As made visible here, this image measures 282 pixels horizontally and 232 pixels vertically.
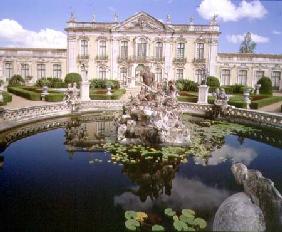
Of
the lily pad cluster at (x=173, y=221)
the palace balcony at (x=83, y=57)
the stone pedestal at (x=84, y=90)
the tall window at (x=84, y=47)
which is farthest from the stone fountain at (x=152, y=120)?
the tall window at (x=84, y=47)

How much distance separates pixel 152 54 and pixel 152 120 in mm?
24182

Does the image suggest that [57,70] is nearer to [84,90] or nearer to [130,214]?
[84,90]

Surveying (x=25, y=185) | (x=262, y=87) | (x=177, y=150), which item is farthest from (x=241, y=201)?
(x=262, y=87)

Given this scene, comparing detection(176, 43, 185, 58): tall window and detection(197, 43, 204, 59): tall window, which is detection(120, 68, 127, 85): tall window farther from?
detection(197, 43, 204, 59): tall window

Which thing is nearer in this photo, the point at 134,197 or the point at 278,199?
the point at 278,199

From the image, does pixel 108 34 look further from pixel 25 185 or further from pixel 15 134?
pixel 25 185

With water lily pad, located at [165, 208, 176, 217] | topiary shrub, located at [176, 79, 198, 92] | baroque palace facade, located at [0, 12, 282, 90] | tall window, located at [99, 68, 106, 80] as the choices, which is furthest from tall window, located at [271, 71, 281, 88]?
water lily pad, located at [165, 208, 176, 217]

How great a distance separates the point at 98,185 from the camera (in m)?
6.38

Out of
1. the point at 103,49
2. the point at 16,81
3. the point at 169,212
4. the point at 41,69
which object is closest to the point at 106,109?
the point at 169,212

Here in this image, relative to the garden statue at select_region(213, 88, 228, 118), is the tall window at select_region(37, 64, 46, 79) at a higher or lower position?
higher

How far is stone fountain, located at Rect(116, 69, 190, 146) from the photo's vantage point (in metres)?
9.91

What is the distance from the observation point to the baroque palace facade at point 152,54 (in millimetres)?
32906

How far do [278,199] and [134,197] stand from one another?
2748 millimetres

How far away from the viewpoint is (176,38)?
33.2 m
